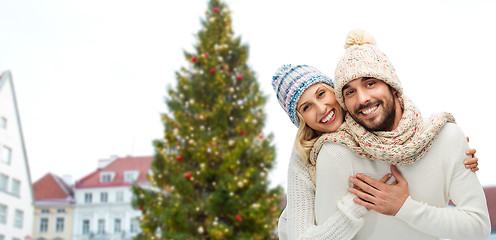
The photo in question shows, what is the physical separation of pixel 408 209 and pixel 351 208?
185 mm

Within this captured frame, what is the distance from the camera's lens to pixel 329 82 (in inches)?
70.7

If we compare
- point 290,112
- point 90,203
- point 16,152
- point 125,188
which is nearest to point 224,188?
point 290,112

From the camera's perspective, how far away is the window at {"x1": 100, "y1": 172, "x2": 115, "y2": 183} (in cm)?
2683

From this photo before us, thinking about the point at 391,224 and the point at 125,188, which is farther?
the point at 125,188

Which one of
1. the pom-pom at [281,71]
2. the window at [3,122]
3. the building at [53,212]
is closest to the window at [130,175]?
the building at [53,212]

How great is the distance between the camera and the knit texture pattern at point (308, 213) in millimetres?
1555

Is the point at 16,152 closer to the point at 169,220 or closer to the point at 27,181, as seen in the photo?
the point at 27,181

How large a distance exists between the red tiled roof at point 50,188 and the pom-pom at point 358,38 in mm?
28750

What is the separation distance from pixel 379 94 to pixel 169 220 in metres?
5.71

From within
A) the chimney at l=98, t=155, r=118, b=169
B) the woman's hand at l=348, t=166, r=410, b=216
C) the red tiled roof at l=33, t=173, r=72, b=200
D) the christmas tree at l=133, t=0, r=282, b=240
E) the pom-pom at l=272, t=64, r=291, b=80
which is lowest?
the woman's hand at l=348, t=166, r=410, b=216

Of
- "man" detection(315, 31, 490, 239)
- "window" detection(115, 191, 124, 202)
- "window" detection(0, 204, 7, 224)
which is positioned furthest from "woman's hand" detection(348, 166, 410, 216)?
"window" detection(115, 191, 124, 202)

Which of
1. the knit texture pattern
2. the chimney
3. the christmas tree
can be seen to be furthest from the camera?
the chimney

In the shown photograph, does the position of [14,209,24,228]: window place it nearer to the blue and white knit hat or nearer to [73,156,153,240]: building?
[73,156,153,240]: building

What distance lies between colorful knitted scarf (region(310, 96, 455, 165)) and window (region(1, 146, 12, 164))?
73.9ft
